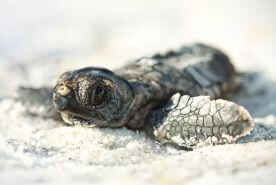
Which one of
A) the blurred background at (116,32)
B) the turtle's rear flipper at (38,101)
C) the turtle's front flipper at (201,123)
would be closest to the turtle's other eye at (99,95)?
the turtle's front flipper at (201,123)

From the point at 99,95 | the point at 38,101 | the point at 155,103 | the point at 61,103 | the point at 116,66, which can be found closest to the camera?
the point at 61,103

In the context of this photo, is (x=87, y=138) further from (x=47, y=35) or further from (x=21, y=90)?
(x=47, y=35)

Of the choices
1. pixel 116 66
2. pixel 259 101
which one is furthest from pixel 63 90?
pixel 116 66

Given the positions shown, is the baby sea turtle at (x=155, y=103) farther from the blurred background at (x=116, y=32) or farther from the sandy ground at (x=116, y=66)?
the blurred background at (x=116, y=32)

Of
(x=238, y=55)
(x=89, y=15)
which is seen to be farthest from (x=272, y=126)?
(x=89, y=15)

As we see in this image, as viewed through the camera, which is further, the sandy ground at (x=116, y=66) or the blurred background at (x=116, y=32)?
the blurred background at (x=116, y=32)

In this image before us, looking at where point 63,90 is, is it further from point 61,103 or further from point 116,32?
point 116,32
